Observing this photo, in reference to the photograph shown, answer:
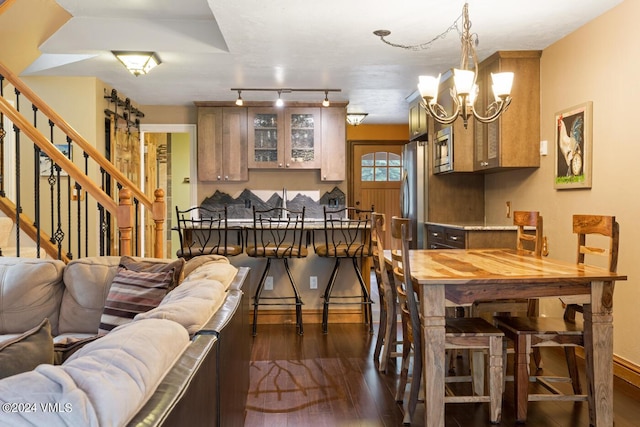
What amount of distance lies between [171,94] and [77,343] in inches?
220

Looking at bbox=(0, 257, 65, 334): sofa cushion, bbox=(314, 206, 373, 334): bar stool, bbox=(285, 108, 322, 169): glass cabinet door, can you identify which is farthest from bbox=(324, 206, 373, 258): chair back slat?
bbox=(0, 257, 65, 334): sofa cushion

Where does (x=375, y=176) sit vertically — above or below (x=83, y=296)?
above

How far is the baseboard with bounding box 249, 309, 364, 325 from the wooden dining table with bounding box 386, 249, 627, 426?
240 cm

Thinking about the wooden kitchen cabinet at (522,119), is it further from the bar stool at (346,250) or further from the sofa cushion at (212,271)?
the sofa cushion at (212,271)

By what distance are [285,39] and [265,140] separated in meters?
2.81

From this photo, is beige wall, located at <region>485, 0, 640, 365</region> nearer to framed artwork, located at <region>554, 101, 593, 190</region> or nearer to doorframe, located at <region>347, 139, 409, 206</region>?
framed artwork, located at <region>554, 101, 593, 190</region>

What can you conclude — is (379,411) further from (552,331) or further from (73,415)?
(73,415)

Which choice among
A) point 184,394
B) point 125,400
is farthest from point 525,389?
point 125,400

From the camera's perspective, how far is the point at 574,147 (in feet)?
12.8

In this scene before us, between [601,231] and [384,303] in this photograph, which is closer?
[601,231]

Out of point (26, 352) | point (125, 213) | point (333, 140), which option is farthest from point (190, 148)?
point (26, 352)

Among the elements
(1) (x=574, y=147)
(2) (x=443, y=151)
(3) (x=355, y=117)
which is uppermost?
(3) (x=355, y=117)

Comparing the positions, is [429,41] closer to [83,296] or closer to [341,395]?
[341,395]

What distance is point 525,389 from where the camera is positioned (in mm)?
2525
